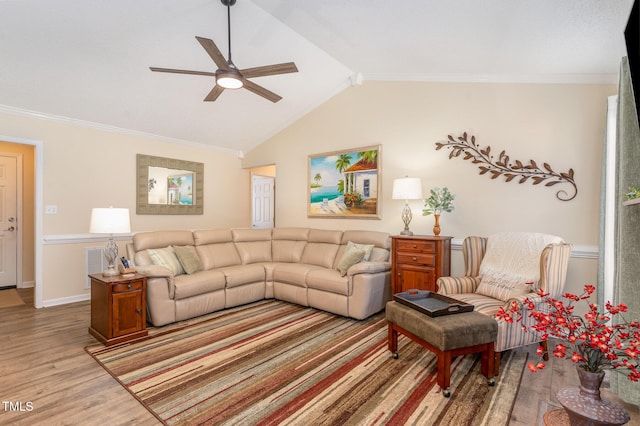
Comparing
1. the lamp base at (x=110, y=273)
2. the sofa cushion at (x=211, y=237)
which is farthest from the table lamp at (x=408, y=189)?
the lamp base at (x=110, y=273)

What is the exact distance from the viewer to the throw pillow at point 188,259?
12.8ft

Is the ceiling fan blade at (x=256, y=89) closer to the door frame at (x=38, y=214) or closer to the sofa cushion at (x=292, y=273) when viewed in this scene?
the sofa cushion at (x=292, y=273)

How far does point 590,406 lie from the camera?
3.64ft

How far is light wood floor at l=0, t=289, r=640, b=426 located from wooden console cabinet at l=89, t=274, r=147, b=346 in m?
0.21

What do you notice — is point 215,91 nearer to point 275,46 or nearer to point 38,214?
point 275,46

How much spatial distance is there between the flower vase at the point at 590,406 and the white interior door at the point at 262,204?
5.69 meters

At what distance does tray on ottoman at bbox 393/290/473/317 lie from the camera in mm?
2359

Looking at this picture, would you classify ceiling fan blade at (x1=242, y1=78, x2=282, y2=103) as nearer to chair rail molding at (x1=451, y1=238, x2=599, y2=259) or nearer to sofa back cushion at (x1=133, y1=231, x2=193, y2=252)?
sofa back cushion at (x1=133, y1=231, x2=193, y2=252)

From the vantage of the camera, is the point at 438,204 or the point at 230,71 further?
the point at 438,204

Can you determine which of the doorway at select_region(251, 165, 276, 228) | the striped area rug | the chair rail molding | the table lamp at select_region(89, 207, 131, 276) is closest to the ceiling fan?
the table lamp at select_region(89, 207, 131, 276)

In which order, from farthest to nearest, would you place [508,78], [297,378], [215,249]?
[215,249]
[508,78]
[297,378]

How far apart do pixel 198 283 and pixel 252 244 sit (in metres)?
1.35

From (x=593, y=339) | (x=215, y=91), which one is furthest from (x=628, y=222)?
(x=215, y=91)

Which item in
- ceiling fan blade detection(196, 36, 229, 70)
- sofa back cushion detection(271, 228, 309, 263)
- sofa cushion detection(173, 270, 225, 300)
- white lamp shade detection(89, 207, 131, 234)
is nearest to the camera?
ceiling fan blade detection(196, 36, 229, 70)
